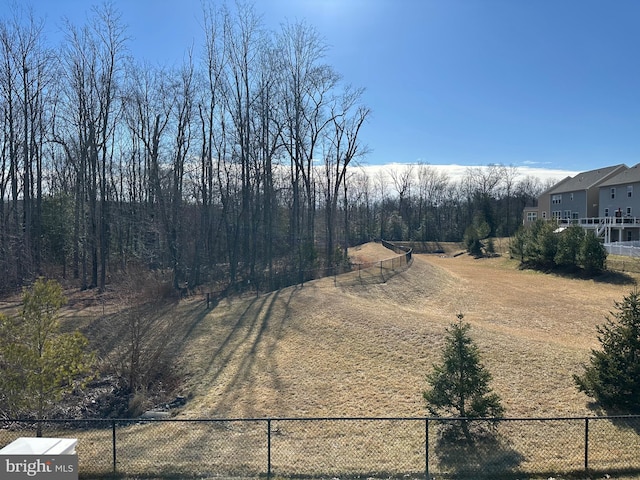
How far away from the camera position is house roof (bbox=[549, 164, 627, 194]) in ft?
158

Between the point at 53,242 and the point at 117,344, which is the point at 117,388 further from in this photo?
the point at 53,242

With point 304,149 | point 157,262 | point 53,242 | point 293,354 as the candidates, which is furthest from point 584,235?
point 53,242

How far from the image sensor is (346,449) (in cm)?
841

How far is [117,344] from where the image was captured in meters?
15.6

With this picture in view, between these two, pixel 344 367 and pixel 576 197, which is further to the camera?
pixel 576 197

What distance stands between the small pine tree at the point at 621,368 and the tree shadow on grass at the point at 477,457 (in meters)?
3.33

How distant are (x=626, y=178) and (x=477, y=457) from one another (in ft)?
156

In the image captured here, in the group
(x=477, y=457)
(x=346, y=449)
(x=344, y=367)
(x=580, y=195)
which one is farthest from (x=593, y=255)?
(x=346, y=449)

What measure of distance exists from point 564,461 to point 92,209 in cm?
2744

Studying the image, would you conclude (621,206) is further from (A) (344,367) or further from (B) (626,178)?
(A) (344,367)

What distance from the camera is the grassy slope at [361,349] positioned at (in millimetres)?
10984

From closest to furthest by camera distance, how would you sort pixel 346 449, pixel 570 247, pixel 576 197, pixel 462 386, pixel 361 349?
1. pixel 346 449
2. pixel 462 386
3. pixel 361 349
4. pixel 570 247
5. pixel 576 197

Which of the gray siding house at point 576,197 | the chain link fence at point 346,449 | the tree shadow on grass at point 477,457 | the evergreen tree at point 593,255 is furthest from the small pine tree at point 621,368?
the gray siding house at point 576,197

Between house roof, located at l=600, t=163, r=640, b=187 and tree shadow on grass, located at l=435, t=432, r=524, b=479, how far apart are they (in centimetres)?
4429
